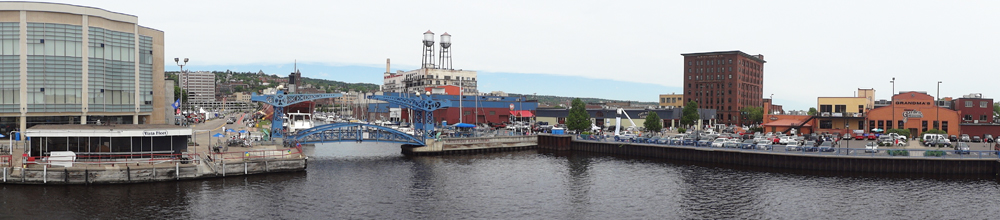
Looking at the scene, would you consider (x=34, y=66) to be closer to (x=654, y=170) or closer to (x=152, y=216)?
(x=152, y=216)

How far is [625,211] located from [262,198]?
20.6 metres

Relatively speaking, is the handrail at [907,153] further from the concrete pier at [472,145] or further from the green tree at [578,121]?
the green tree at [578,121]

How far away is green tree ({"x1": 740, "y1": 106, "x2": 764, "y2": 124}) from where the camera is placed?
134 m

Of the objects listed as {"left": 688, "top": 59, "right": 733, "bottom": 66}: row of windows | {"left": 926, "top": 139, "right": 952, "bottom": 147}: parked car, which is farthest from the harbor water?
{"left": 688, "top": 59, "right": 733, "bottom": 66}: row of windows

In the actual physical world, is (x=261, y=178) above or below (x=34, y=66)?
below

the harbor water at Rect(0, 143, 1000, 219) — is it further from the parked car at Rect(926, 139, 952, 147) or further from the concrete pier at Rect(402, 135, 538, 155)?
the parked car at Rect(926, 139, 952, 147)

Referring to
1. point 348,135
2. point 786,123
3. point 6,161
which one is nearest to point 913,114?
point 786,123

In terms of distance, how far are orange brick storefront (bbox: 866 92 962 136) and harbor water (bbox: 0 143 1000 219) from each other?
125 ft

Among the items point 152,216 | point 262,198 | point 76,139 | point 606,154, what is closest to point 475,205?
point 262,198

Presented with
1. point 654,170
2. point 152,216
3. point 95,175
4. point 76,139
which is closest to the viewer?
point 152,216

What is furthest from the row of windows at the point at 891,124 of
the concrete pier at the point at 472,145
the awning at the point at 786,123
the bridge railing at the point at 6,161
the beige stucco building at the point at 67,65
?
the bridge railing at the point at 6,161

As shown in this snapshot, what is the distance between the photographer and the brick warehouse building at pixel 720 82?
140625 millimetres

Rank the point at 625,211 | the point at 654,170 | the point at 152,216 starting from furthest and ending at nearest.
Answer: the point at 654,170
the point at 625,211
the point at 152,216

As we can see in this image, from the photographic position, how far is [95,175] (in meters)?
38.8
